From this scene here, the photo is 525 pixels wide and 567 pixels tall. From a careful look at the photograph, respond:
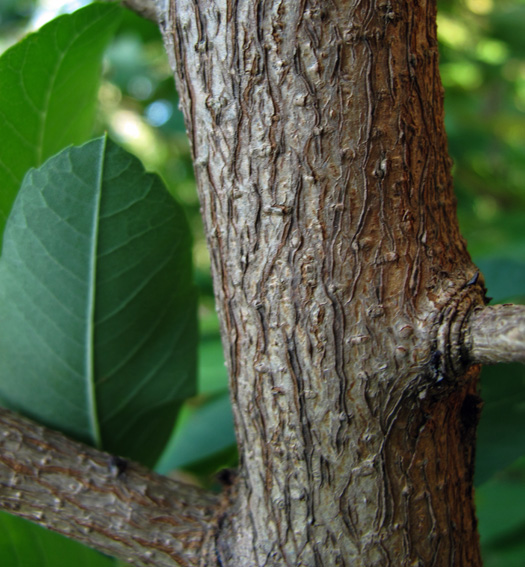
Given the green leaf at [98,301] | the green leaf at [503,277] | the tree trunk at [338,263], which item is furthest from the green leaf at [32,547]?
the green leaf at [503,277]

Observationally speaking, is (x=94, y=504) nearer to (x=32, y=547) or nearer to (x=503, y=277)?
(x=32, y=547)

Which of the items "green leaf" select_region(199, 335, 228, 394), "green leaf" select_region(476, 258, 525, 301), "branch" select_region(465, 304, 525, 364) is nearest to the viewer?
"branch" select_region(465, 304, 525, 364)

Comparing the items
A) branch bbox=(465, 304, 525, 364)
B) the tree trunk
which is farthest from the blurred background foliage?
branch bbox=(465, 304, 525, 364)

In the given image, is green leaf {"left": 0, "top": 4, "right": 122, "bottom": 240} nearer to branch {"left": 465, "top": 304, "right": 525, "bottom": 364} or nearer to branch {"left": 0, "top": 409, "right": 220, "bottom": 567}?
branch {"left": 0, "top": 409, "right": 220, "bottom": 567}

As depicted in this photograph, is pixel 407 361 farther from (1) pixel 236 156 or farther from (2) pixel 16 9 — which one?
(2) pixel 16 9

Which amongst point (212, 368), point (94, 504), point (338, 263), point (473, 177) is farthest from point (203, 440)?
point (473, 177)

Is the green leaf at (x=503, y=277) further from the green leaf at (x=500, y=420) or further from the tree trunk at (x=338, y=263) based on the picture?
the tree trunk at (x=338, y=263)
